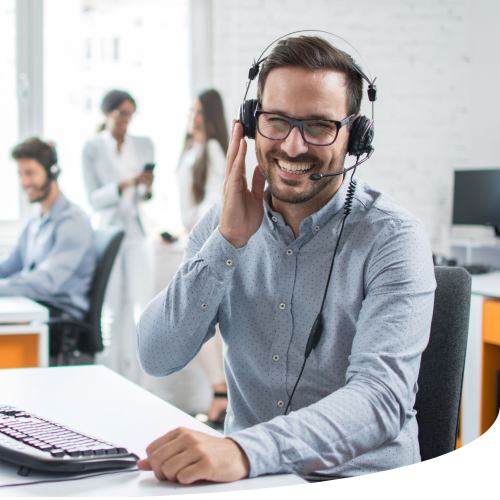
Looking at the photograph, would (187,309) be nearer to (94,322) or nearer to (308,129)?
(308,129)

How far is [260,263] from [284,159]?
0.21 metres

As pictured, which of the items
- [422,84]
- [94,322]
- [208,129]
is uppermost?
[422,84]

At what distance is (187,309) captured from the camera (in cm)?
116

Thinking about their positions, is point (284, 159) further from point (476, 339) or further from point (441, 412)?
point (476, 339)

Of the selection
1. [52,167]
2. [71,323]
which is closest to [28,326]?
[71,323]

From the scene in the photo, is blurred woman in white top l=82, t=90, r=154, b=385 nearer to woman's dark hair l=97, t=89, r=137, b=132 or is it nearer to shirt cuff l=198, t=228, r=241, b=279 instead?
woman's dark hair l=97, t=89, r=137, b=132

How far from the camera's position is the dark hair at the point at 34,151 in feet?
9.20

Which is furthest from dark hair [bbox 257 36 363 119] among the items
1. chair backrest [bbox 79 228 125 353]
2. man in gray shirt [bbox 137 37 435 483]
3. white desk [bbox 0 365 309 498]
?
chair backrest [bbox 79 228 125 353]

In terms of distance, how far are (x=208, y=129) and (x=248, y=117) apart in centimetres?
207

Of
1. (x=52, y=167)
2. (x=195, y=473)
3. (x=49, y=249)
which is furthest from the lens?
(x=52, y=167)

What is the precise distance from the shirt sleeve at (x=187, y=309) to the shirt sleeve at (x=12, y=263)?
192cm

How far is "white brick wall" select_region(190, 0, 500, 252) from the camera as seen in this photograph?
3895 mm

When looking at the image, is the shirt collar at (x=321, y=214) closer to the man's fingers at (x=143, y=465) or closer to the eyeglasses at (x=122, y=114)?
the man's fingers at (x=143, y=465)

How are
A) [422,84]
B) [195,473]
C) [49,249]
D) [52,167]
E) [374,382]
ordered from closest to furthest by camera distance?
[195,473] → [374,382] → [49,249] → [52,167] → [422,84]
